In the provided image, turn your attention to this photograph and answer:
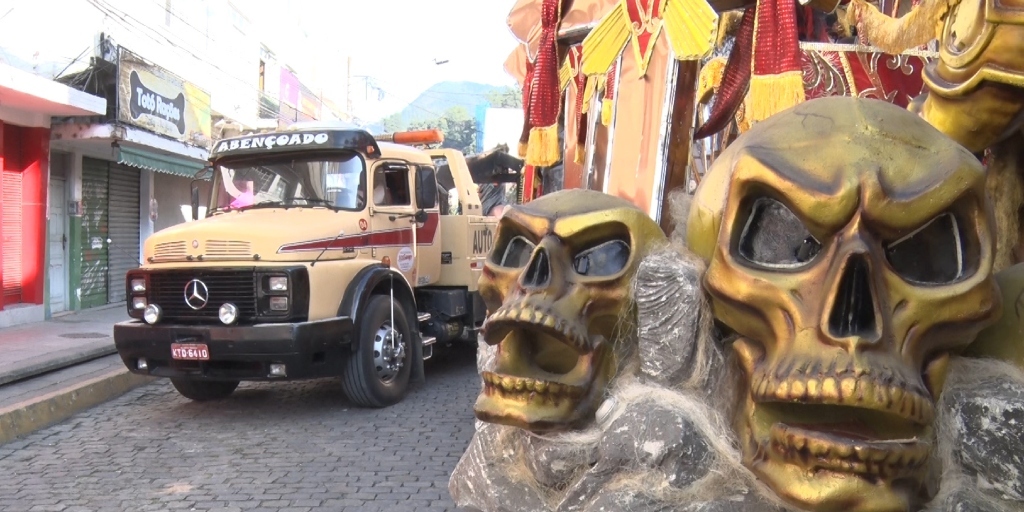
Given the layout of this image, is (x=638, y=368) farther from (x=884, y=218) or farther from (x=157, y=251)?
(x=157, y=251)

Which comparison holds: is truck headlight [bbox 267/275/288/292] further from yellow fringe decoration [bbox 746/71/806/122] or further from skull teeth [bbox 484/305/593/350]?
skull teeth [bbox 484/305/593/350]

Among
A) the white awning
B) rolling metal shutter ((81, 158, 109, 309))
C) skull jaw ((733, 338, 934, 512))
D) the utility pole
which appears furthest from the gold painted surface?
the utility pole

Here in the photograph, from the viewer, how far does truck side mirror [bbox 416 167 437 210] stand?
23.8 ft

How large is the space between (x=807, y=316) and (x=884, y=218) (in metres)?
0.21

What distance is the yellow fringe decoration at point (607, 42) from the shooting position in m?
2.59

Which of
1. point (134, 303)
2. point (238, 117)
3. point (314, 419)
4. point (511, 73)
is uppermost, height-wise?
point (238, 117)

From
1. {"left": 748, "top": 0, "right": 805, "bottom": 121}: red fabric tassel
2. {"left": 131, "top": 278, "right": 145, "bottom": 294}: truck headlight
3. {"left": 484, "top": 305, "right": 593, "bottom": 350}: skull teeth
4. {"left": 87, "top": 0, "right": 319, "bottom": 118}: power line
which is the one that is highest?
{"left": 87, "top": 0, "right": 319, "bottom": 118}: power line

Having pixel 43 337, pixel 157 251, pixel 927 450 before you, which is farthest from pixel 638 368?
pixel 43 337

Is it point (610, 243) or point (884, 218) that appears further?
point (610, 243)

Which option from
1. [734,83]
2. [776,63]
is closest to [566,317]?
[776,63]

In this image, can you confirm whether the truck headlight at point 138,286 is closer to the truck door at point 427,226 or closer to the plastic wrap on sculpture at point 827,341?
the truck door at point 427,226

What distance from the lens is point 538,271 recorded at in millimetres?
1732

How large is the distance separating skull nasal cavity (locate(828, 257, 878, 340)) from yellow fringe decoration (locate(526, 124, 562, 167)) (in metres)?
2.03

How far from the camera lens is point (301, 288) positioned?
5.64m
